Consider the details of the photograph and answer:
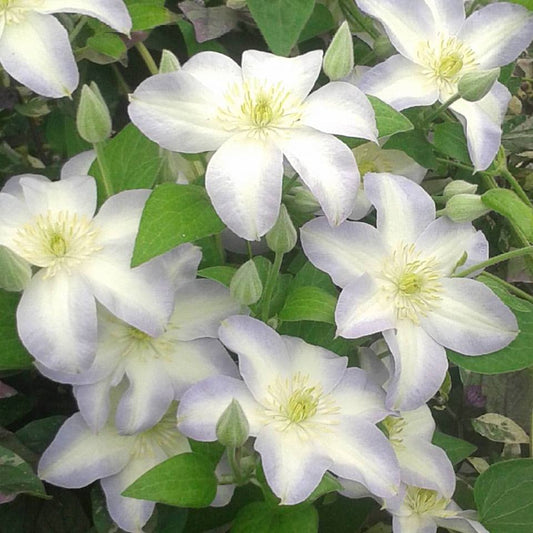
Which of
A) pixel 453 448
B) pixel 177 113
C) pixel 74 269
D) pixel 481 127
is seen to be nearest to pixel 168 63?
pixel 177 113

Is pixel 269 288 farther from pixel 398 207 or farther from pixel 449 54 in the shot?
pixel 449 54

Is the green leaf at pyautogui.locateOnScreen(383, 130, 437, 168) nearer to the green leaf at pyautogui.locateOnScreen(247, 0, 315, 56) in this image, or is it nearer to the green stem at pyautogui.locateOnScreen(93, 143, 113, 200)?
the green leaf at pyautogui.locateOnScreen(247, 0, 315, 56)

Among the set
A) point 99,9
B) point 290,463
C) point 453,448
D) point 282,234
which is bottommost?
point 453,448

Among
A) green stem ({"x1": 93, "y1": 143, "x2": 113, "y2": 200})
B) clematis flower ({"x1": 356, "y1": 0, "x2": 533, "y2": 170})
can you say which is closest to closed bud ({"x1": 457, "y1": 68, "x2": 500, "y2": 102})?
clematis flower ({"x1": 356, "y1": 0, "x2": 533, "y2": 170})

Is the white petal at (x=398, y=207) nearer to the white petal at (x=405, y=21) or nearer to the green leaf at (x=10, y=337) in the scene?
the white petal at (x=405, y=21)

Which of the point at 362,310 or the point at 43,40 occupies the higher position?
the point at 43,40

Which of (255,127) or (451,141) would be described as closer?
(255,127)

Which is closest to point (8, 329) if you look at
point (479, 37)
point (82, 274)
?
point (82, 274)
